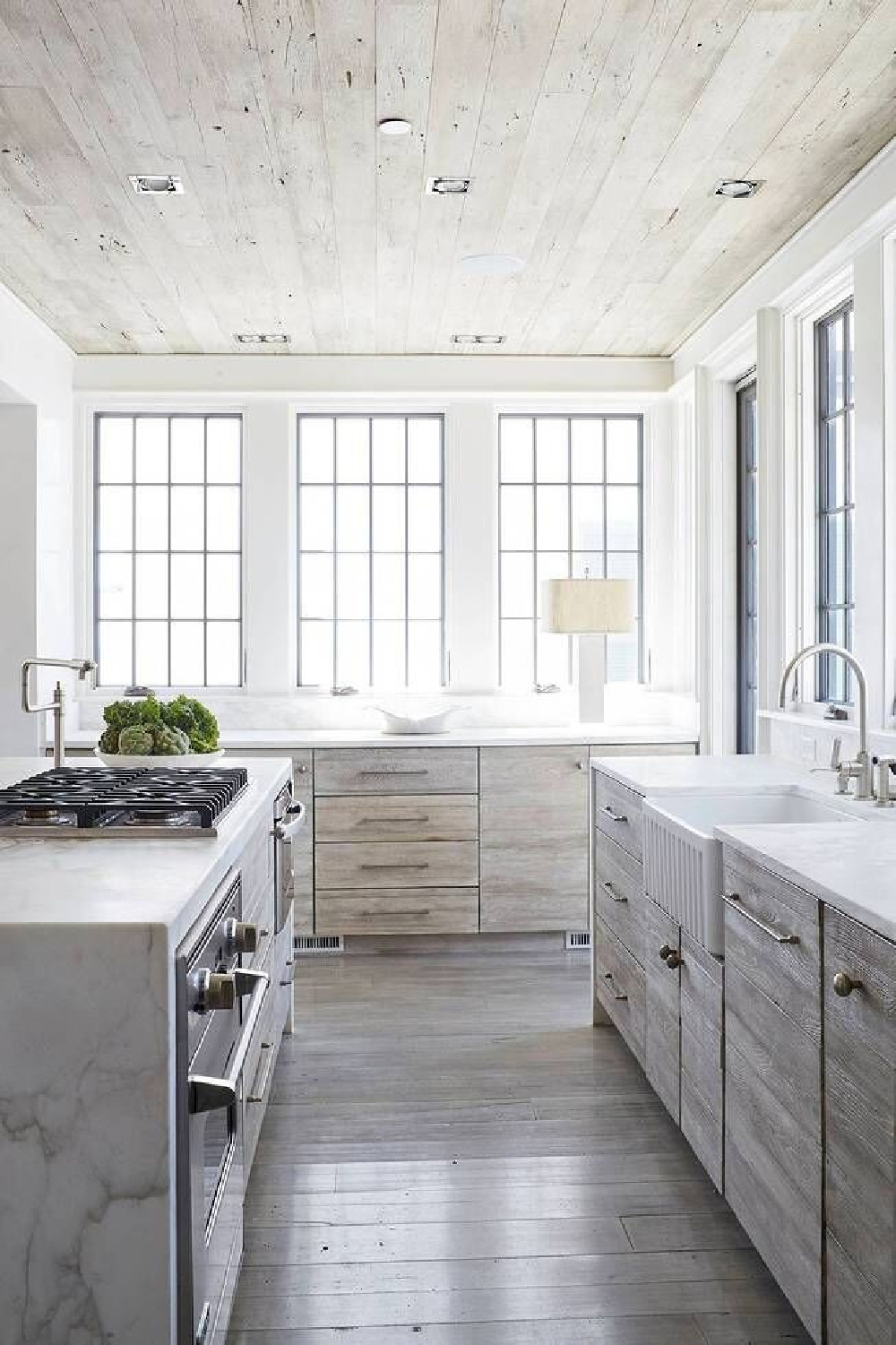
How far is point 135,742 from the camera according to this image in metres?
2.98

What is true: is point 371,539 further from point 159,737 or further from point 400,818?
point 159,737

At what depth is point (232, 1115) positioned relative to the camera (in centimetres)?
188

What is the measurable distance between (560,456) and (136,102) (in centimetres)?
313

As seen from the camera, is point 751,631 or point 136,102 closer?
point 136,102

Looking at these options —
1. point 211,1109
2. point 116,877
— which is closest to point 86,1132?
point 211,1109


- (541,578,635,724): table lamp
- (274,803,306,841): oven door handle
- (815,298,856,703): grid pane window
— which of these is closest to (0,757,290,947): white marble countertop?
(274,803,306,841): oven door handle

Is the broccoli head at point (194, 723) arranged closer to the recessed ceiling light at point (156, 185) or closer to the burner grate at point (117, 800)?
the burner grate at point (117, 800)

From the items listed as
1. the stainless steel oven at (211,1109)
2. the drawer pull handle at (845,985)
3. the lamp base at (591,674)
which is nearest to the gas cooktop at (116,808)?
the stainless steel oven at (211,1109)

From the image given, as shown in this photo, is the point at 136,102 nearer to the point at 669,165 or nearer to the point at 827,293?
the point at 669,165

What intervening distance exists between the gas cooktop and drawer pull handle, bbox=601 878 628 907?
53.6 inches

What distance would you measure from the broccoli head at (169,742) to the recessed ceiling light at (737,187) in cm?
221

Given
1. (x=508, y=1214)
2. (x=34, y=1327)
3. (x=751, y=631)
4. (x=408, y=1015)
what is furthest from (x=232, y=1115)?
(x=751, y=631)

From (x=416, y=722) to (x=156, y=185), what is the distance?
8.07ft

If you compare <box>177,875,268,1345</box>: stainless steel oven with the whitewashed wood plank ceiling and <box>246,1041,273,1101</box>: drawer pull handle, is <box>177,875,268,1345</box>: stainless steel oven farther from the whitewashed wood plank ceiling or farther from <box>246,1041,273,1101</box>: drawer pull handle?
the whitewashed wood plank ceiling
